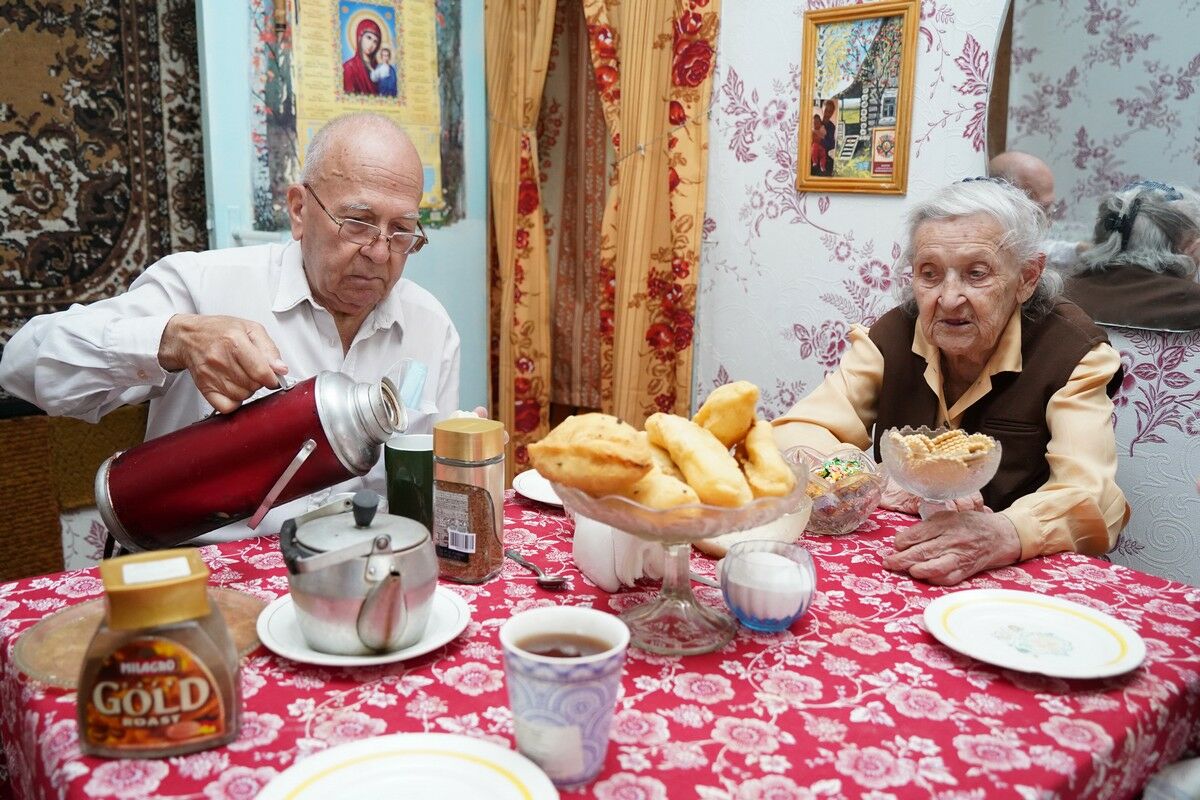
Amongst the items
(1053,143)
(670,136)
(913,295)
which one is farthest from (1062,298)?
(670,136)

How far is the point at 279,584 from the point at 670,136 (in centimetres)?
186

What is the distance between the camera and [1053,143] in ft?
6.73

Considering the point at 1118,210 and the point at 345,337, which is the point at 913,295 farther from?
the point at 345,337

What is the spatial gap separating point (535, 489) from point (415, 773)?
2.58 feet

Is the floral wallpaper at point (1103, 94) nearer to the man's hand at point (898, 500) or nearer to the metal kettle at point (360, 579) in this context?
the man's hand at point (898, 500)

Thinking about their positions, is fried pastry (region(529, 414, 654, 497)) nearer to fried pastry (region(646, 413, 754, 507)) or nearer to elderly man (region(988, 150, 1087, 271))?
fried pastry (region(646, 413, 754, 507))

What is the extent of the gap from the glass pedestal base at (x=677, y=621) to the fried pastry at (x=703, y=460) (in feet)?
0.38

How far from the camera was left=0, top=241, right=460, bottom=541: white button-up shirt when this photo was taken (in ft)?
4.75

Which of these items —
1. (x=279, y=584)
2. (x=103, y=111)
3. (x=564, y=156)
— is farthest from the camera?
(x=564, y=156)

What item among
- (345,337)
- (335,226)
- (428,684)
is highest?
(335,226)

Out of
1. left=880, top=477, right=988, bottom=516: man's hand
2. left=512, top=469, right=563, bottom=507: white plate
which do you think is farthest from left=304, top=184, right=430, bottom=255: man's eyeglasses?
left=880, top=477, right=988, bottom=516: man's hand

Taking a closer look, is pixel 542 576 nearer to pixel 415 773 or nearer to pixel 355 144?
pixel 415 773

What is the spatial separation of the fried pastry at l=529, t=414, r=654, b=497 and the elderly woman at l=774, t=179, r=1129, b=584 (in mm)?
753

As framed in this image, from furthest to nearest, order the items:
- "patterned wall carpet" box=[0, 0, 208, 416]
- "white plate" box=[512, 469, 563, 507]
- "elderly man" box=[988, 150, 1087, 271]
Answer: "patterned wall carpet" box=[0, 0, 208, 416]
"elderly man" box=[988, 150, 1087, 271]
"white plate" box=[512, 469, 563, 507]
